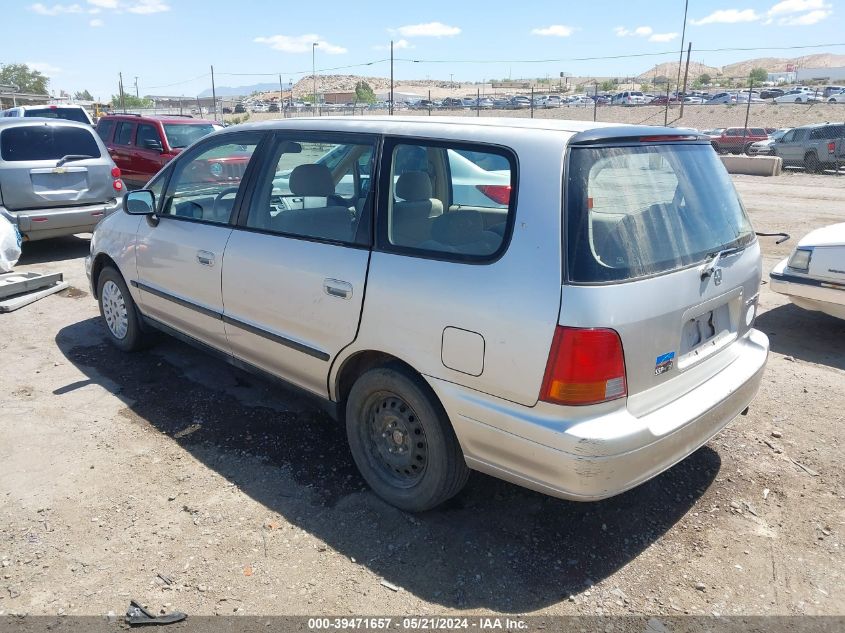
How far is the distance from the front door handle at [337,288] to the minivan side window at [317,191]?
0.21m

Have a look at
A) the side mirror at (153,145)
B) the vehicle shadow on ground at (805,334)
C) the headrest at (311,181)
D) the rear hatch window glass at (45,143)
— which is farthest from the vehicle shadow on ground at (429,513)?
the side mirror at (153,145)

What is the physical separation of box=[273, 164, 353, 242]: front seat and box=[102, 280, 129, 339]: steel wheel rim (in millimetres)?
2118

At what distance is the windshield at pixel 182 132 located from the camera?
42.2 ft

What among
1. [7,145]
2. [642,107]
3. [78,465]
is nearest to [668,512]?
[78,465]

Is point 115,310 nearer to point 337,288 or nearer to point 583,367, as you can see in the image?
point 337,288

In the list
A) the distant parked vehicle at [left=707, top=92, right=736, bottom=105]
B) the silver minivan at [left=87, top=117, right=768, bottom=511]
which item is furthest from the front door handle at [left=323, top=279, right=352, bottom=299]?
the distant parked vehicle at [left=707, top=92, right=736, bottom=105]

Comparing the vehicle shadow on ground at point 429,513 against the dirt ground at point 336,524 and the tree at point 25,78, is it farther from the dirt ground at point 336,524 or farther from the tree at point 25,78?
the tree at point 25,78

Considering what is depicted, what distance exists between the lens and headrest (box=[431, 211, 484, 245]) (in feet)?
9.38

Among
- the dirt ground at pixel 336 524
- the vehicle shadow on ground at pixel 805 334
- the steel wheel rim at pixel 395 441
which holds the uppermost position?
the steel wheel rim at pixel 395 441

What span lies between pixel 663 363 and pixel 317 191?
2.13 m

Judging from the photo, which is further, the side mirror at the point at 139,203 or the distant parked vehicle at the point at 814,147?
the distant parked vehicle at the point at 814,147

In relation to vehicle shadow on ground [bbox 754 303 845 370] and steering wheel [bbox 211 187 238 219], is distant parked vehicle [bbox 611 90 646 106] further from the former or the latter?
steering wheel [bbox 211 187 238 219]

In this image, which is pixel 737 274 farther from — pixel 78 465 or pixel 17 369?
pixel 17 369

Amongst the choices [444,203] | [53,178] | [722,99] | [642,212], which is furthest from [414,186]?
[722,99]
